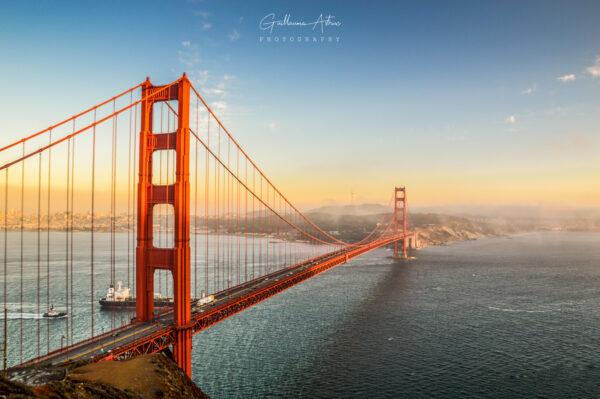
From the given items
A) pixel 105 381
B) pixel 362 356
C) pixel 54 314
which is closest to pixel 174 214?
pixel 105 381

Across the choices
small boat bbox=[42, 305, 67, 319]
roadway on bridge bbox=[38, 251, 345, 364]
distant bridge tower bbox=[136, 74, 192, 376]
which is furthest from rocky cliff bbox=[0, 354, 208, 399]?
Result: small boat bbox=[42, 305, 67, 319]

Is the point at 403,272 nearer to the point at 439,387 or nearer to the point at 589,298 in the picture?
the point at 589,298

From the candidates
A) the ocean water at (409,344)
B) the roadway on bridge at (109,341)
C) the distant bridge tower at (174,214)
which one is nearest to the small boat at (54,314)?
the ocean water at (409,344)

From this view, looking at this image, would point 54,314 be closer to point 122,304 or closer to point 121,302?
point 121,302

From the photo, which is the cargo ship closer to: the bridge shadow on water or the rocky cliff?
the bridge shadow on water

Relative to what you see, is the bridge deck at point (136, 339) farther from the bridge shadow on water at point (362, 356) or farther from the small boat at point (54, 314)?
the small boat at point (54, 314)

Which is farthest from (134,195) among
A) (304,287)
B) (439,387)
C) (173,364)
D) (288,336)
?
(304,287)
